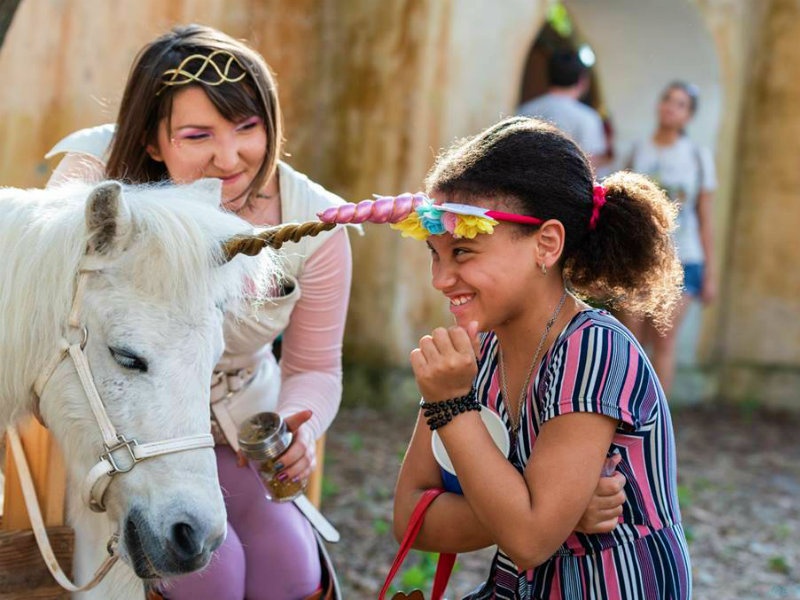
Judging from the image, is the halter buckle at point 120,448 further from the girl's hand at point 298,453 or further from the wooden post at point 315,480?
the wooden post at point 315,480

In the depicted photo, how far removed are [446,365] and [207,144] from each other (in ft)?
3.62

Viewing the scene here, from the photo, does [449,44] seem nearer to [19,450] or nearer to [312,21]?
[312,21]

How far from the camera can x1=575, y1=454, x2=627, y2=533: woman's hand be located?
6.99 ft

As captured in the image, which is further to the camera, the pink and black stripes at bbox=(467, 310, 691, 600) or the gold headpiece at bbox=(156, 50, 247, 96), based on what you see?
the gold headpiece at bbox=(156, 50, 247, 96)

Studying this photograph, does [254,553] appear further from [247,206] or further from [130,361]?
[247,206]

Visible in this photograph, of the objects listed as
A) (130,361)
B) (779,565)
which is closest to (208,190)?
(130,361)

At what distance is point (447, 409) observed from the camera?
2115 mm

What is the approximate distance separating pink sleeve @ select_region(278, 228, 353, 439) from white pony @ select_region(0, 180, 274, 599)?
689 millimetres

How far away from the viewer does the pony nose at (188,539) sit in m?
1.99

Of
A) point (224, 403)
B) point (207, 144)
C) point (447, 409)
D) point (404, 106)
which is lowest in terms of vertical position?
point (224, 403)

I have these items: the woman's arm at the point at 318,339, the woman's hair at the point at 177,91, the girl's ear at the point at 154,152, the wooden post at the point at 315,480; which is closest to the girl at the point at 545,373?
the woman's arm at the point at 318,339

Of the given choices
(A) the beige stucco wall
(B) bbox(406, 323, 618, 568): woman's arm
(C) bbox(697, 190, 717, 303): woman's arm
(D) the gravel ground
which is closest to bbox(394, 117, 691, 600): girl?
(B) bbox(406, 323, 618, 568): woman's arm

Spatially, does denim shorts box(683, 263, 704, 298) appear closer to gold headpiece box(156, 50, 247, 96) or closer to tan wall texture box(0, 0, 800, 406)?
tan wall texture box(0, 0, 800, 406)

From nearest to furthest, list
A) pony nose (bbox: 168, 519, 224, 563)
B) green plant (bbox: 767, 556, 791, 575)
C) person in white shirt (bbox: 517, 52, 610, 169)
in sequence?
1. pony nose (bbox: 168, 519, 224, 563)
2. green plant (bbox: 767, 556, 791, 575)
3. person in white shirt (bbox: 517, 52, 610, 169)
